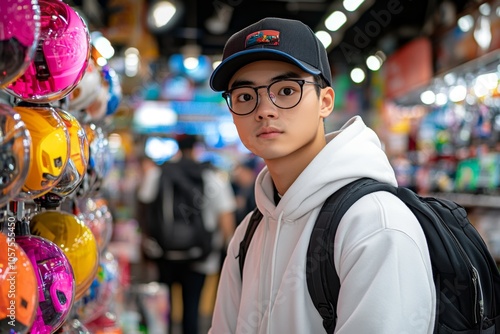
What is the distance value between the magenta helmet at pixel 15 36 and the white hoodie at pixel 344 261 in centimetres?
82

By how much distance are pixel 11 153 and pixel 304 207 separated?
2.77 feet

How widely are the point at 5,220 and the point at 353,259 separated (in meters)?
0.78

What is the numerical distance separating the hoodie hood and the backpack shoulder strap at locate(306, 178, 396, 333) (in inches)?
2.3

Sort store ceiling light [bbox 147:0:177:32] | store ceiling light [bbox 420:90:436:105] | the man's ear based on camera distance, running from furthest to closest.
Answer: store ceiling light [bbox 147:0:177:32]
store ceiling light [bbox 420:90:436:105]
the man's ear

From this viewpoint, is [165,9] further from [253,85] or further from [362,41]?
[253,85]

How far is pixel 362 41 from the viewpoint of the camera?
1007 cm

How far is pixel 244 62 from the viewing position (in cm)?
167

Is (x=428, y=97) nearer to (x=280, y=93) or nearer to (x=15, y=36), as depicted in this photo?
(x=280, y=93)

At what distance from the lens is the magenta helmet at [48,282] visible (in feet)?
4.11

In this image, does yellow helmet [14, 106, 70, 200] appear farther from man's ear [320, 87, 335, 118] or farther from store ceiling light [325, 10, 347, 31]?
store ceiling light [325, 10, 347, 31]

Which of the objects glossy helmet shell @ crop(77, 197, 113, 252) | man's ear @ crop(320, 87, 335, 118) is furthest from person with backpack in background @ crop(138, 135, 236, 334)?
man's ear @ crop(320, 87, 335, 118)

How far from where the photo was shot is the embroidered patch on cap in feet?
5.31

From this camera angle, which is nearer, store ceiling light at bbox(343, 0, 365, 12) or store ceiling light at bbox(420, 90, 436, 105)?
store ceiling light at bbox(343, 0, 365, 12)

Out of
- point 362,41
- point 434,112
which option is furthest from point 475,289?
point 362,41
